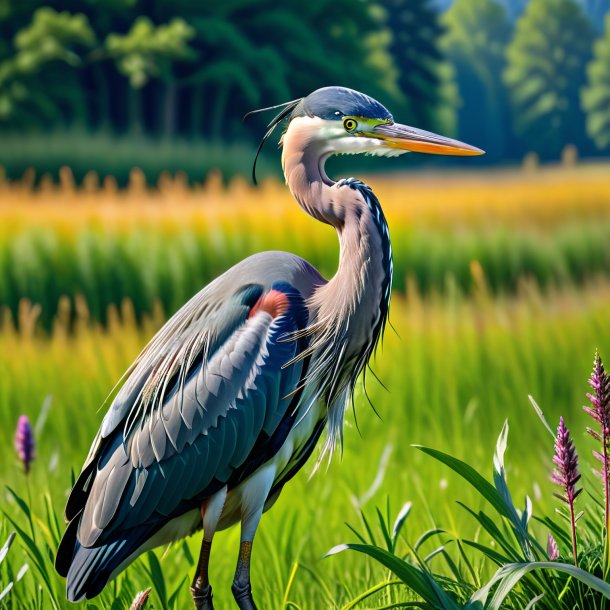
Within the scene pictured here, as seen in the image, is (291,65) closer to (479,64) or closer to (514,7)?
(479,64)

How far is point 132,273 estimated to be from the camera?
772 cm

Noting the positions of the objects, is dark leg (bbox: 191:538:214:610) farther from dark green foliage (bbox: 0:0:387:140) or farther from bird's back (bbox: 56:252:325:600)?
dark green foliage (bbox: 0:0:387:140)

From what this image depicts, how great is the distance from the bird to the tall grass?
4433 millimetres

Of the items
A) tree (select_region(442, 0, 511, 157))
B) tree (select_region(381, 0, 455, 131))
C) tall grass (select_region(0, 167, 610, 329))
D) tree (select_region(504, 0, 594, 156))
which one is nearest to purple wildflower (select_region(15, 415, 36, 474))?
tall grass (select_region(0, 167, 610, 329))

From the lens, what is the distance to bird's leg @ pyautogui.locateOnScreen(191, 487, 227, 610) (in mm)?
2584

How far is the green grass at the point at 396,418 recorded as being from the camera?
338 centimetres

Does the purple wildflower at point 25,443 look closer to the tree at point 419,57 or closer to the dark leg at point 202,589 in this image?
the dark leg at point 202,589

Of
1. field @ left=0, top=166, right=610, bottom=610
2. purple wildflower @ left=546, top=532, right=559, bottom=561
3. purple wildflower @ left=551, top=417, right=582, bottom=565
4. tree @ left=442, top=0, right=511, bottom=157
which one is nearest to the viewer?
purple wildflower @ left=551, top=417, right=582, bottom=565

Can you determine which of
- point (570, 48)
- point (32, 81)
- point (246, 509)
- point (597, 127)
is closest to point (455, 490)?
point (246, 509)

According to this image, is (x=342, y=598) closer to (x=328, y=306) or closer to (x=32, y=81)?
(x=328, y=306)

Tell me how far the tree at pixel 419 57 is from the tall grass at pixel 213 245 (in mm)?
16988

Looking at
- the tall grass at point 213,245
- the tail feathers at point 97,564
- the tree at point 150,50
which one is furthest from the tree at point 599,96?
the tail feathers at point 97,564

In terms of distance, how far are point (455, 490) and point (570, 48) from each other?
27685 mm

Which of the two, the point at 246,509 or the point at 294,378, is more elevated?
→ the point at 294,378
